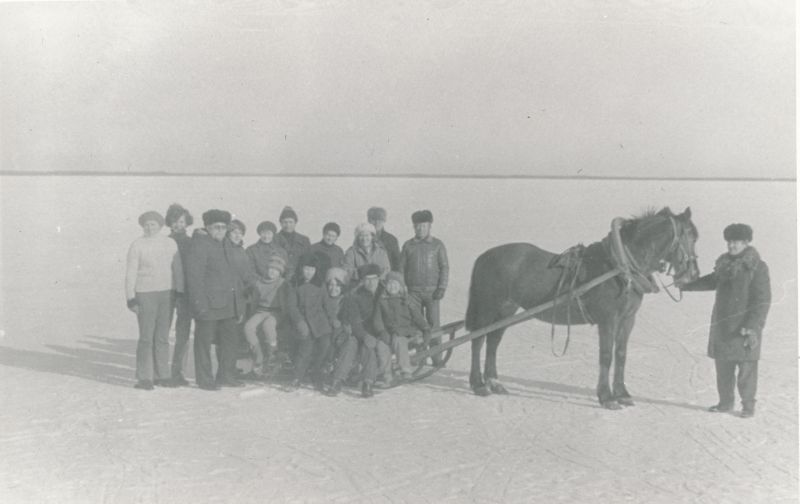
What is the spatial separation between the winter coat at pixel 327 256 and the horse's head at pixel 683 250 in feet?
10.6

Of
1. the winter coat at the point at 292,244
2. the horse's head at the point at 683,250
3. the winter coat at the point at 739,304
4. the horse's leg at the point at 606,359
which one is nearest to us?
the winter coat at the point at 739,304

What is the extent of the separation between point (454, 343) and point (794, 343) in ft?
14.8

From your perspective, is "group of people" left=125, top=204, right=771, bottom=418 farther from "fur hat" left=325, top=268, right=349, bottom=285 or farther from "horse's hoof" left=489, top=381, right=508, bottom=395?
"horse's hoof" left=489, top=381, right=508, bottom=395

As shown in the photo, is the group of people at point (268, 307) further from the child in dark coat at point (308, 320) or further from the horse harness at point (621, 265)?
the horse harness at point (621, 265)

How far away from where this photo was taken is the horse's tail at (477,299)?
8.00 m

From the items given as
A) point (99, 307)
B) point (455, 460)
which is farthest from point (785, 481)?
point (99, 307)

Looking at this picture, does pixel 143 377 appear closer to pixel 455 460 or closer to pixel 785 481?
pixel 455 460

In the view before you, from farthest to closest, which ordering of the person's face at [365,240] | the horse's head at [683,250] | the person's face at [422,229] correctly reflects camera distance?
Answer: the person's face at [422,229], the person's face at [365,240], the horse's head at [683,250]

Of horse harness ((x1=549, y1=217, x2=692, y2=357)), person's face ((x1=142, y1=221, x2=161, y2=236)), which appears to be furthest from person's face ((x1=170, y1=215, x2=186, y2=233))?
horse harness ((x1=549, y1=217, x2=692, y2=357))

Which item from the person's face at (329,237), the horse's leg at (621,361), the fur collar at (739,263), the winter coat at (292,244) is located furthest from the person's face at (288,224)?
the fur collar at (739,263)

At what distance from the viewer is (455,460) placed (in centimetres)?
600

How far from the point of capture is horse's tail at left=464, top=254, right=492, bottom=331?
26.2 feet

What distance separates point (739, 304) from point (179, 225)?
5.49m

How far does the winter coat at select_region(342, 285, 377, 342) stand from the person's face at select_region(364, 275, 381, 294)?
0.04 m
